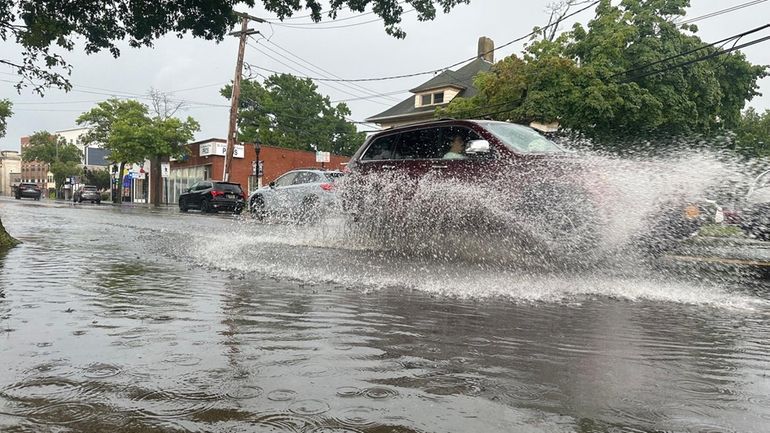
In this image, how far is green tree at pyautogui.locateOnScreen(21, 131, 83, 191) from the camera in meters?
85.0

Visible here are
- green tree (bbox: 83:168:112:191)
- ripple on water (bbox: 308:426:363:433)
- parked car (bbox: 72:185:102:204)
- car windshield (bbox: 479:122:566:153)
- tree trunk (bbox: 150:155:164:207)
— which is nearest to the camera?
ripple on water (bbox: 308:426:363:433)

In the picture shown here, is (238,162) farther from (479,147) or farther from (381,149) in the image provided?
(479,147)

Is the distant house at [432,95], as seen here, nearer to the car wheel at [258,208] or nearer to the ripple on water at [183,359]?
the car wheel at [258,208]

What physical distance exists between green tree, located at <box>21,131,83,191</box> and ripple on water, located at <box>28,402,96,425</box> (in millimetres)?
95578

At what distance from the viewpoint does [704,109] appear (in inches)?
979

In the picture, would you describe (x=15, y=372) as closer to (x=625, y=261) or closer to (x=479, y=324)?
(x=479, y=324)

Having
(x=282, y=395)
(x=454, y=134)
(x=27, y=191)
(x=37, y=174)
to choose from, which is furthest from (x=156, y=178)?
(x=37, y=174)

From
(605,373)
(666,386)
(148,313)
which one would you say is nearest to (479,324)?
(605,373)

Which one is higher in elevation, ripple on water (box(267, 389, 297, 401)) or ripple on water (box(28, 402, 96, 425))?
ripple on water (box(267, 389, 297, 401))

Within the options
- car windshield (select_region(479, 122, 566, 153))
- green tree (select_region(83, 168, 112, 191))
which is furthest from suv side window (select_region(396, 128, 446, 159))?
green tree (select_region(83, 168, 112, 191))

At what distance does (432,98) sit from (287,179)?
20.8 metres

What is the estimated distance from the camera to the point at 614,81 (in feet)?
70.5

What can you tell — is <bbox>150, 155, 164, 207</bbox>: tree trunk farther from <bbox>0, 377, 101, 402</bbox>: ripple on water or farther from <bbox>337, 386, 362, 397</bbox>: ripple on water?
<bbox>337, 386, 362, 397</bbox>: ripple on water

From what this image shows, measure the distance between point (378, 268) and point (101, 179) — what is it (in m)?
86.7
